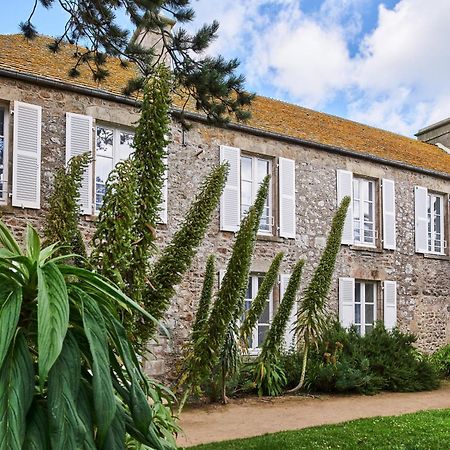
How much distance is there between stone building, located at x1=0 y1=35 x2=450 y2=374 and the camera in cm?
934

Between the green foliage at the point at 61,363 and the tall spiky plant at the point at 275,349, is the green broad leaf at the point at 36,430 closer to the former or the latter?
the green foliage at the point at 61,363

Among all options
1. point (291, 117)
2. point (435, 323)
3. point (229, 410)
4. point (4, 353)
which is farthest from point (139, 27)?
point (435, 323)

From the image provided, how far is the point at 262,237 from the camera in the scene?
467 inches

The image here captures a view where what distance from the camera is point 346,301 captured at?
13.0 metres

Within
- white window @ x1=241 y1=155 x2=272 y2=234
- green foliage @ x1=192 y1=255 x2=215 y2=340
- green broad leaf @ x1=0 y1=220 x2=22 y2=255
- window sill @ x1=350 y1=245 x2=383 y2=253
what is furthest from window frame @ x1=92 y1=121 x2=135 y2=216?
green broad leaf @ x1=0 y1=220 x2=22 y2=255

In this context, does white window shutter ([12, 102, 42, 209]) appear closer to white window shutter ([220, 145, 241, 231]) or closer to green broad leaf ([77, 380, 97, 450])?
white window shutter ([220, 145, 241, 231])

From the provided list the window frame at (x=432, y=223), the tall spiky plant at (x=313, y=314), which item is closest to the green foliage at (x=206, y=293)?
the tall spiky plant at (x=313, y=314)

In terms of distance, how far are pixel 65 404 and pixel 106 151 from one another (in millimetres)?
8870

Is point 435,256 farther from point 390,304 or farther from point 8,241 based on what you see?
point 8,241

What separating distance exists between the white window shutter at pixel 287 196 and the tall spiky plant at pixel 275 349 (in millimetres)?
2590

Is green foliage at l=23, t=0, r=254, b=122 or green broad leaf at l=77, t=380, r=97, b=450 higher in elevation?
green foliage at l=23, t=0, r=254, b=122

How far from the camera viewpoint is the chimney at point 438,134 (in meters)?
18.2

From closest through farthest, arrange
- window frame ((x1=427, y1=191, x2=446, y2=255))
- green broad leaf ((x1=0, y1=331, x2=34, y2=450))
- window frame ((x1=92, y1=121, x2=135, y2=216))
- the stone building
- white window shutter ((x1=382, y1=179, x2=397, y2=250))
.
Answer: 1. green broad leaf ((x1=0, y1=331, x2=34, y2=450))
2. the stone building
3. window frame ((x1=92, y1=121, x2=135, y2=216))
4. white window shutter ((x1=382, y1=179, x2=397, y2=250))
5. window frame ((x1=427, y1=191, x2=446, y2=255))

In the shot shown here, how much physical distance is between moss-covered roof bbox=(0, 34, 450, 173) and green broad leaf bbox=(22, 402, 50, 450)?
725 cm
